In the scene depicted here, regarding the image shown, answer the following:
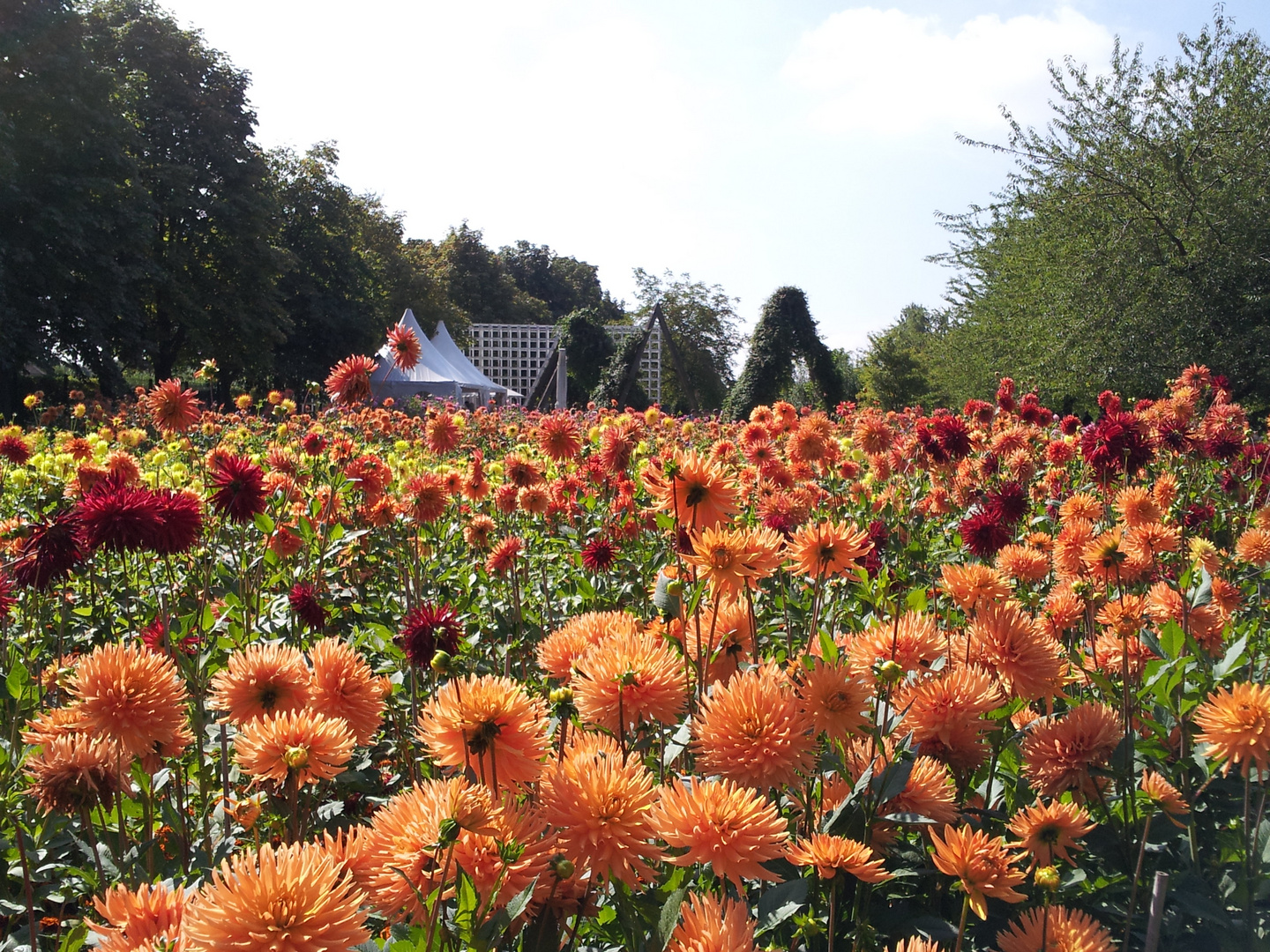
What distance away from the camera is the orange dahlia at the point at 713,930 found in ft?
2.70

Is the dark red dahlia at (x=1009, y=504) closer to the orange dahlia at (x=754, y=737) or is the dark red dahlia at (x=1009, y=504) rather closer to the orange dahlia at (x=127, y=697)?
the orange dahlia at (x=754, y=737)

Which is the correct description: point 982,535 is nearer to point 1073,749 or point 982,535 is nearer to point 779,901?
point 1073,749

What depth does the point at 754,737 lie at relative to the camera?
110cm

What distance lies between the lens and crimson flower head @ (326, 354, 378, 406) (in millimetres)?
3830

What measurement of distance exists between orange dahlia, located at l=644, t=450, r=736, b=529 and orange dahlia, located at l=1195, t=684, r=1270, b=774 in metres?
0.85

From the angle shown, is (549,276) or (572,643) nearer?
(572,643)

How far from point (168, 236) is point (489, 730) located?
3176cm

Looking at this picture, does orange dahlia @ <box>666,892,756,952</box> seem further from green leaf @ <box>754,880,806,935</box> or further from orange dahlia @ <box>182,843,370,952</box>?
orange dahlia @ <box>182,843,370,952</box>

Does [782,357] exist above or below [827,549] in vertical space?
above

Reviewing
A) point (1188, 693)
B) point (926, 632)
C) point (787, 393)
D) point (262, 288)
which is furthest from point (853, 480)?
point (262, 288)

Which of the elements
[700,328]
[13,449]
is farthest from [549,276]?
[13,449]

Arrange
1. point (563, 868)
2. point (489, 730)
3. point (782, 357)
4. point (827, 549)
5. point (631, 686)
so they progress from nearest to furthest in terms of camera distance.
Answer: point (563, 868)
point (489, 730)
point (631, 686)
point (827, 549)
point (782, 357)

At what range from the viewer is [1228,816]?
6.47 feet

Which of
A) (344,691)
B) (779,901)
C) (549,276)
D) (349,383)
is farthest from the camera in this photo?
(549,276)
